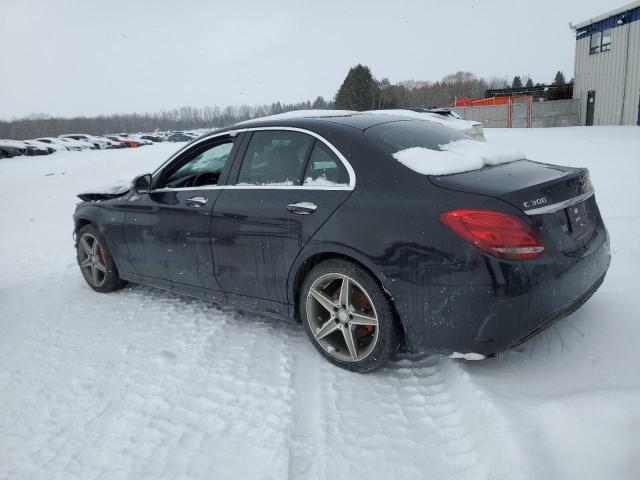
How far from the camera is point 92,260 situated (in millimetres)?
4875

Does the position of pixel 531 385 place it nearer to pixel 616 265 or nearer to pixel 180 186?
pixel 616 265

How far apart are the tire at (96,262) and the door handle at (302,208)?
2.53m

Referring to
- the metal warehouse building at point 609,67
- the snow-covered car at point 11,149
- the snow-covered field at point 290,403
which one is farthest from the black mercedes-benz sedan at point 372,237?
the snow-covered car at point 11,149

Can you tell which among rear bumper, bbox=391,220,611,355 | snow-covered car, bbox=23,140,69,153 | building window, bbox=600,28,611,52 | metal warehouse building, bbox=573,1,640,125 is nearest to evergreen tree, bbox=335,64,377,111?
metal warehouse building, bbox=573,1,640,125

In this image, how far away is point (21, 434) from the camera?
2.57 metres

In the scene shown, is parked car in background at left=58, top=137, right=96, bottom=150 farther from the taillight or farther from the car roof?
the taillight

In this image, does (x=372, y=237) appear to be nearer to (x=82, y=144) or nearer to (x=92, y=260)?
(x=92, y=260)

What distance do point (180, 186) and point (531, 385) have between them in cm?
305

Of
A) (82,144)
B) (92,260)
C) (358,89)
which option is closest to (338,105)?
(358,89)

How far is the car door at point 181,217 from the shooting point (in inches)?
144

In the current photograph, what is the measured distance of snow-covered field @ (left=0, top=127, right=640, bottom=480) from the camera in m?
2.16

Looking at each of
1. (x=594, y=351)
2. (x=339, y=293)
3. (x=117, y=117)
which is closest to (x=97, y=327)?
(x=339, y=293)

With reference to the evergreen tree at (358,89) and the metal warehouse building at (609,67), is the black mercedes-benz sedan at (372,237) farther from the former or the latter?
the evergreen tree at (358,89)

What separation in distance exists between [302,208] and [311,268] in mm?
408
